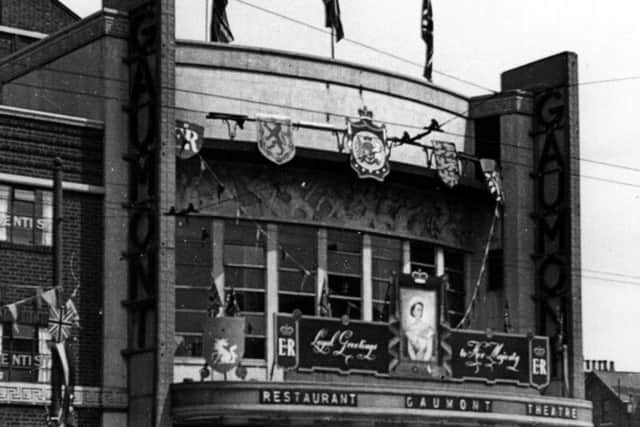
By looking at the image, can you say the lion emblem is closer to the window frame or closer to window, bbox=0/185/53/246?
the window frame

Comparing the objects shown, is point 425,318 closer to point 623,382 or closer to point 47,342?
Answer: point 47,342

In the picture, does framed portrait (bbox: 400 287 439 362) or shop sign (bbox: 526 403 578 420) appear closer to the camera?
framed portrait (bbox: 400 287 439 362)

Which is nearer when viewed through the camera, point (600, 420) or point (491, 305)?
point (491, 305)

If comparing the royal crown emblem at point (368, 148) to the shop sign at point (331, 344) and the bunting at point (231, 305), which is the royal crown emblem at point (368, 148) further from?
the bunting at point (231, 305)

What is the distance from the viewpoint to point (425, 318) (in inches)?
1602

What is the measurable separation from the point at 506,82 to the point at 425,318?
35.2 ft

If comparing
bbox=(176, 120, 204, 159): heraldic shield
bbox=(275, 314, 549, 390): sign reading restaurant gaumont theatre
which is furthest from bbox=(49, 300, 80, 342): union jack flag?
bbox=(176, 120, 204, 159): heraldic shield

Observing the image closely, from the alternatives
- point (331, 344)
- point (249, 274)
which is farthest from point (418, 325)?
point (249, 274)

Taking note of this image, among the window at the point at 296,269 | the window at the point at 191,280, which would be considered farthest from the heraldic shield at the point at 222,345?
the window at the point at 296,269

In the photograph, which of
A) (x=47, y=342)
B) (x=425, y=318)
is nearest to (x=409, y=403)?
(x=425, y=318)

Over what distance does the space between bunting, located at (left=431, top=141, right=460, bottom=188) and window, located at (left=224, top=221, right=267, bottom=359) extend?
18.1 feet

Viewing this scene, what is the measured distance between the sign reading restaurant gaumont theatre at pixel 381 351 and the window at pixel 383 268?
9.56 feet

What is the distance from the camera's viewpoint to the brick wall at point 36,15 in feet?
186

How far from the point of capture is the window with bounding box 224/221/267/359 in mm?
41406
